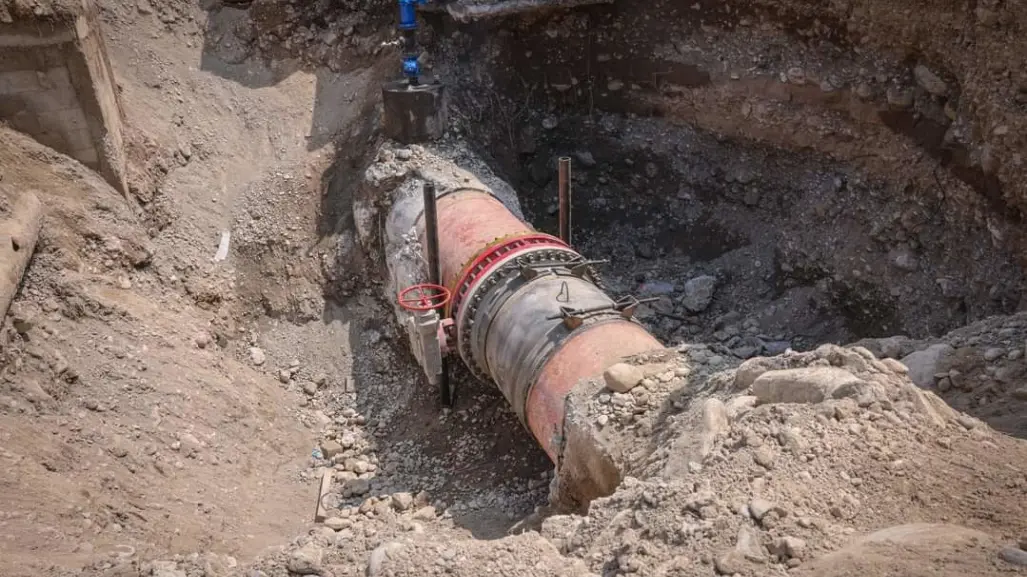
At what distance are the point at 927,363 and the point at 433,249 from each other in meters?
3.65

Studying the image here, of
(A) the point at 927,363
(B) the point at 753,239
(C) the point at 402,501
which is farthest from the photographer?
(B) the point at 753,239

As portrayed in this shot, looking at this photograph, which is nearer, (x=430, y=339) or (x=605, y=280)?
(x=430, y=339)

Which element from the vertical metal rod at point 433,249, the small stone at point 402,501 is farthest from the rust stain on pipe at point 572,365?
the vertical metal rod at point 433,249

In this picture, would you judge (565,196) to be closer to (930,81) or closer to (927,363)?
(927,363)

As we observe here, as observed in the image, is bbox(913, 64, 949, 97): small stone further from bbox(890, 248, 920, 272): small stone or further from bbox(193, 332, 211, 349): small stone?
bbox(193, 332, 211, 349): small stone

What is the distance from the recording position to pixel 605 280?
895cm

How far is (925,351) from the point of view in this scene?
4.93 metres

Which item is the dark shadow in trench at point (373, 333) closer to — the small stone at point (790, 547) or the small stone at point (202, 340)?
the small stone at point (202, 340)

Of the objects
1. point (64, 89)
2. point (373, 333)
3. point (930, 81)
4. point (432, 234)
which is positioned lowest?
point (373, 333)

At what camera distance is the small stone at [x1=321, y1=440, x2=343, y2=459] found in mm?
6789

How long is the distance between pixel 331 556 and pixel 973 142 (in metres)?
6.23

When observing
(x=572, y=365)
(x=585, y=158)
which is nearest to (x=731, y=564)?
(x=572, y=365)

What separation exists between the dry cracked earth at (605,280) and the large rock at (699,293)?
0.10ft

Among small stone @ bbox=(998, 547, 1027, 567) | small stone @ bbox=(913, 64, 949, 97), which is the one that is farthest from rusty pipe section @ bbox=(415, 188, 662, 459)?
small stone @ bbox=(913, 64, 949, 97)
